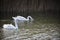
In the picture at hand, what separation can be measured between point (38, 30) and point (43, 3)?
7642 mm

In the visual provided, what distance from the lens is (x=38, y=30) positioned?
821 centimetres

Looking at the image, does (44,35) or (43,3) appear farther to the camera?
(43,3)

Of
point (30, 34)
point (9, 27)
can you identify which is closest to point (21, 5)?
point (9, 27)

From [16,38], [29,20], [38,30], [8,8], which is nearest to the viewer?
[16,38]

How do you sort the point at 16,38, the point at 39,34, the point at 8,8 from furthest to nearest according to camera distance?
1. the point at 8,8
2. the point at 39,34
3. the point at 16,38

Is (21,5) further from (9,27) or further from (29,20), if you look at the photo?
(9,27)

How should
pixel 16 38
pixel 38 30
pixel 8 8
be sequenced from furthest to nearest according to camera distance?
pixel 8 8 → pixel 38 30 → pixel 16 38

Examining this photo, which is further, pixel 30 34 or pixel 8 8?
pixel 8 8

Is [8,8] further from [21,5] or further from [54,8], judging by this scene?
[54,8]

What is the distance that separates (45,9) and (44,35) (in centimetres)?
844

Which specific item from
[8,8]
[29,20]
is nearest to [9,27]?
[29,20]

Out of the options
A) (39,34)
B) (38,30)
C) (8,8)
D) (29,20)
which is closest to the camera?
(39,34)

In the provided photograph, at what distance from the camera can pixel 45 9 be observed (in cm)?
1567

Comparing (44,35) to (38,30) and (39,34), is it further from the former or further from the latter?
(38,30)
